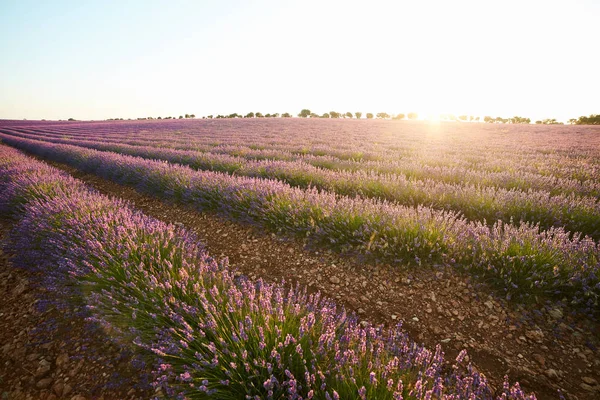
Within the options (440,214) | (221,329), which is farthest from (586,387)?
(221,329)

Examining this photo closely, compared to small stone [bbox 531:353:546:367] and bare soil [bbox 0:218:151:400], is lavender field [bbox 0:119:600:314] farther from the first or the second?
bare soil [bbox 0:218:151:400]

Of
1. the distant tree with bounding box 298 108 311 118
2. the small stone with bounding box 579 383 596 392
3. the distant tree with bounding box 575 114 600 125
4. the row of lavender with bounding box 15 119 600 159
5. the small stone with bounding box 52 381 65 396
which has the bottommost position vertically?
the small stone with bounding box 52 381 65 396

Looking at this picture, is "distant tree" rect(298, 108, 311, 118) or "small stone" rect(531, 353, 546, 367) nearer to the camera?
"small stone" rect(531, 353, 546, 367)

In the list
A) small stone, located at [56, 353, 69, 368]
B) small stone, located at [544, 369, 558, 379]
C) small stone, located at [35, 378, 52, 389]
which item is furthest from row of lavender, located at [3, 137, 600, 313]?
small stone, located at [35, 378, 52, 389]

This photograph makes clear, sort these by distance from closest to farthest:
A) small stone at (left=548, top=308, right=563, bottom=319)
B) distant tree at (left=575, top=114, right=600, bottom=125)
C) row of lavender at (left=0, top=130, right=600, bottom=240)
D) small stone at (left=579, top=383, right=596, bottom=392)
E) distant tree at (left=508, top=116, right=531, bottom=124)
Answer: small stone at (left=579, top=383, right=596, bottom=392) < small stone at (left=548, top=308, right=563, bottom=319) < row of lavender at (left=0, top=130, right=600, bottom=240) < distant tree at (left=575, top=114, right=600, bottom=125) < distant tree at (left=508, top=116, right=531, bottom=124)

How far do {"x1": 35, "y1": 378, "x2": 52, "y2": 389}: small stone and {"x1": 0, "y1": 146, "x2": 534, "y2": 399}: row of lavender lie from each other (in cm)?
44

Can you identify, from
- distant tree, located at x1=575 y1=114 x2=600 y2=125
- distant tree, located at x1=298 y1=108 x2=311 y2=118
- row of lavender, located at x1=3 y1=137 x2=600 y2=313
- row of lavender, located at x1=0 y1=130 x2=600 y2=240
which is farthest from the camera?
distant tree, located at x1=298 y1=108 x2=311 y2=118

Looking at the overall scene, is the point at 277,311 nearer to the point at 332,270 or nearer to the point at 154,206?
the point at 332,270

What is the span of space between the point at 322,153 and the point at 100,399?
944 cm

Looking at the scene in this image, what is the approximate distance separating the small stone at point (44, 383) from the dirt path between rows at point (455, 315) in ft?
5.82

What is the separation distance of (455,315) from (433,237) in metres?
0.91

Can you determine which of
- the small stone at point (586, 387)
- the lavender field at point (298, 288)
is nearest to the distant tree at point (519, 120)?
the lavender field at point (298, 288)

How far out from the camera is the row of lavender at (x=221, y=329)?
55.9 inches

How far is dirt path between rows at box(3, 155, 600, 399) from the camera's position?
72.7 inches
